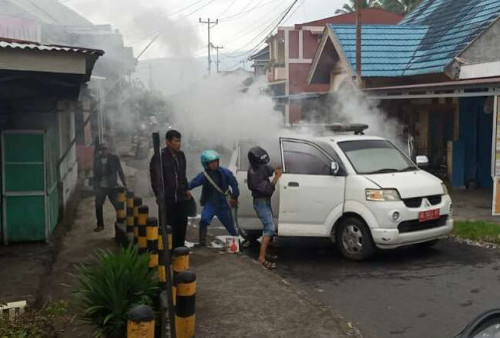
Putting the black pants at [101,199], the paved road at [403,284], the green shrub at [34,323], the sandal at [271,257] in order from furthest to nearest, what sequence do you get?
the black pants at [101,199], the sandal at [271,257], the paved road at [403,284], the green shrub at [34,323]

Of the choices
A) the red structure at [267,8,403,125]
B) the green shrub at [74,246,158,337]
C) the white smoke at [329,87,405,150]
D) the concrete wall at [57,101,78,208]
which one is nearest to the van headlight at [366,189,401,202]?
the green shrub at [74,246,158,337]

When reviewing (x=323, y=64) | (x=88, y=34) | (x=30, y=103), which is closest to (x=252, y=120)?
(x=30, y=103)

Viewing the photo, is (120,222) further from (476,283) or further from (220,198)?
(476,283)

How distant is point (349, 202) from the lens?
762 centimetres

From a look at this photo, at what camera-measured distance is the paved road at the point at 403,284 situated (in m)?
5.42

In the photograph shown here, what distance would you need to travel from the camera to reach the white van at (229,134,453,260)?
7.41 m

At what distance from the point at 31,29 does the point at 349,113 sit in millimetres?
8412

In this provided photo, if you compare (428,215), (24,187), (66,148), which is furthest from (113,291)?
(66,148)

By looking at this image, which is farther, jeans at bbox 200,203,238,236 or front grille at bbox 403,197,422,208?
jeans at bbox 200,203,238,236

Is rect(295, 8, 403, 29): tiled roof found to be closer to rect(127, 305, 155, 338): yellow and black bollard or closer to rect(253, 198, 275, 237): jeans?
rect(253, 198, 275, 237): jeans

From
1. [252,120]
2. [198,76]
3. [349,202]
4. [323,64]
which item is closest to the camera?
[349,202]

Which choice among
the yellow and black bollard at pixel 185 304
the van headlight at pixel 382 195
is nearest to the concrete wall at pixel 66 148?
the van headlight at pixel 382 195

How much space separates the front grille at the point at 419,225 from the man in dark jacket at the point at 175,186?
9.51 ft

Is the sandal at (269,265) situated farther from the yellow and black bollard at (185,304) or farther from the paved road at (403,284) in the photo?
the yellow and black bollard at (185,304)
